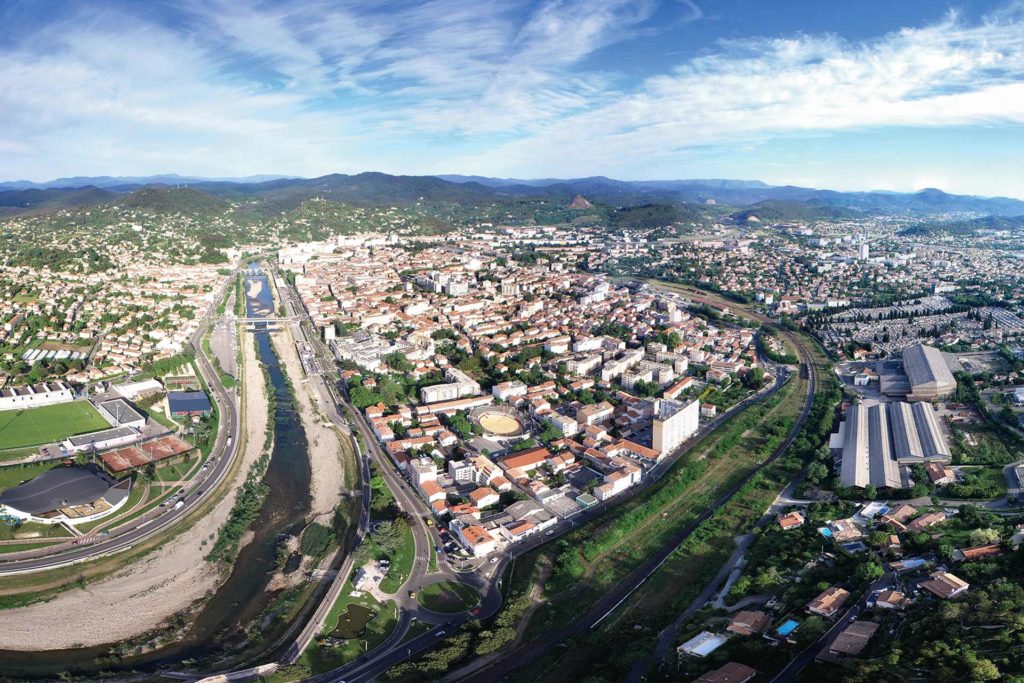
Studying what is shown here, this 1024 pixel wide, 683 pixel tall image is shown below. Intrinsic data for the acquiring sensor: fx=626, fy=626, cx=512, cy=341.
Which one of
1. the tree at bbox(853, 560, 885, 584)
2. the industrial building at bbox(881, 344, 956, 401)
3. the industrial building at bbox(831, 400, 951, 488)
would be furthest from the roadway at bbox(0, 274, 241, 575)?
the industrial building at bbox(881, 344, 956, 401)

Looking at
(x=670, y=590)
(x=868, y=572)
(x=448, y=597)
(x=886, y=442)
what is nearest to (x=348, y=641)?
(x=448, y=597)

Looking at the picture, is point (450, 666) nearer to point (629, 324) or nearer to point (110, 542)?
point (110, 542)

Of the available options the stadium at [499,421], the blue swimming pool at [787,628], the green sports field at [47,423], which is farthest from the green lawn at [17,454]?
the blue swimming pool at [787,628]

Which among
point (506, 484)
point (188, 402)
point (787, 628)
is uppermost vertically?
point (188, 402)

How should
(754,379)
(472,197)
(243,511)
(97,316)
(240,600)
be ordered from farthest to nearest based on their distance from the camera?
(472,197) < (97,316) < (754,379) < (243,511) < (240,600)

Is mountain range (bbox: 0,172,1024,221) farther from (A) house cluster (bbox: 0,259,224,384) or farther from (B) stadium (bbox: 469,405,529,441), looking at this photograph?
(B) stadium (bbox: 469,405,529,441)

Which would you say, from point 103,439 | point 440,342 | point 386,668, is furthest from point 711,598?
point 440,342

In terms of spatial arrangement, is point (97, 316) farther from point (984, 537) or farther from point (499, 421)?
point (984, 537)
